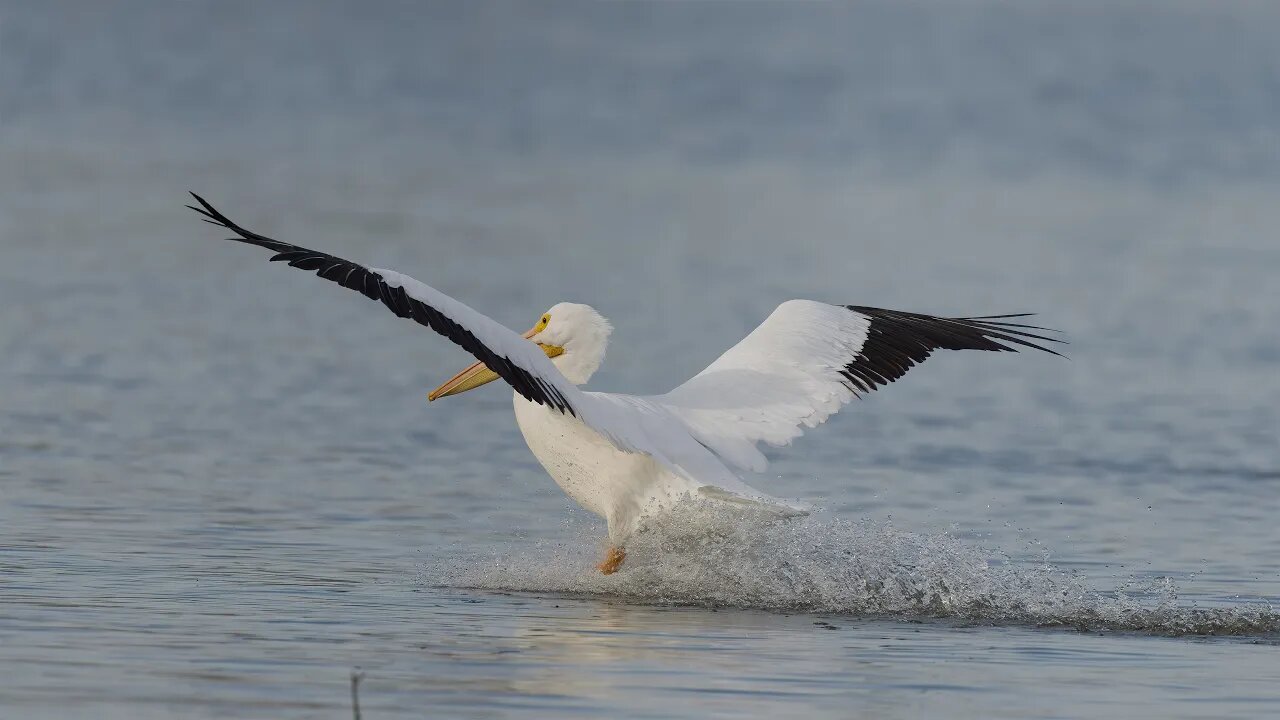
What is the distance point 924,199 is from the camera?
30375 mm

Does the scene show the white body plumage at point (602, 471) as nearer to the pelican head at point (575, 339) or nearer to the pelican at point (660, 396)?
the pelican at point (660, 396)

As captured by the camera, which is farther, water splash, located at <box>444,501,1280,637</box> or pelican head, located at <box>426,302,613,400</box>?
pelican head, located at <box>426,302,613,400</box>

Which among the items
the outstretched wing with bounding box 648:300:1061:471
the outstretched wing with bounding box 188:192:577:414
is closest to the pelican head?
the outstretched wing with bounding box 648:300:1061:471

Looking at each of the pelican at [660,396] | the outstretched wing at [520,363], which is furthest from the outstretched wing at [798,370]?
the outstretched wing at [520,363]

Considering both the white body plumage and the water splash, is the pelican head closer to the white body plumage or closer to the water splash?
the white body plumage

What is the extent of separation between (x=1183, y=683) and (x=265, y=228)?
63.9ft

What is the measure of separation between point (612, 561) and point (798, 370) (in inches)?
44.8

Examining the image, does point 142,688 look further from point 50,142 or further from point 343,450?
point 50,142

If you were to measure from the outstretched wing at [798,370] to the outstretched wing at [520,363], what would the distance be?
0.19 m

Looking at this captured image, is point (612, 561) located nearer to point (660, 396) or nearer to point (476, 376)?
point (660, 396)

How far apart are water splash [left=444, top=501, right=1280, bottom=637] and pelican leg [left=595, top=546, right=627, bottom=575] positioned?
0.15 feet

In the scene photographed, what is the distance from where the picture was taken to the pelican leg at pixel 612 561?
27.0ft

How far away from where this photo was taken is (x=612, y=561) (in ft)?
27.0

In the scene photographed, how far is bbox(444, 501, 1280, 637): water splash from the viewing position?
7.29 m
